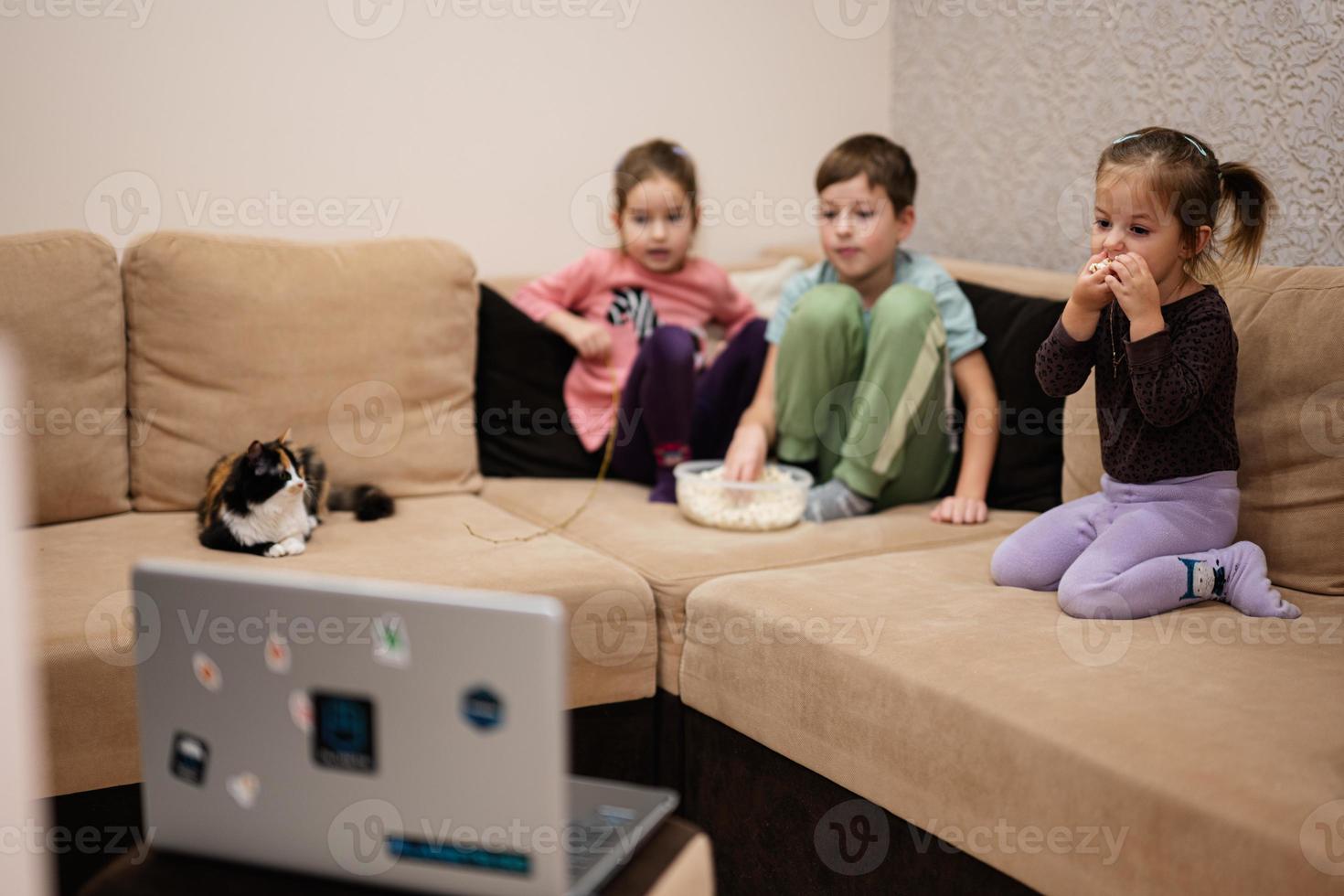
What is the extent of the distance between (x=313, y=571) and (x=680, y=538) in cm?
58

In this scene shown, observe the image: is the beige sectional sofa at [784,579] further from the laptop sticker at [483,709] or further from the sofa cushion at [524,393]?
the laptop sticker at [483,709]

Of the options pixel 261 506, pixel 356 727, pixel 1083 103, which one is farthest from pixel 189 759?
pixel 1083 103

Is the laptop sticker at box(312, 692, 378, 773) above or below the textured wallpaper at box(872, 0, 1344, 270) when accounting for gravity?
below

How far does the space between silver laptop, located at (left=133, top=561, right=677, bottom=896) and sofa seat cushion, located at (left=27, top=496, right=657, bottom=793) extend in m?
0.66

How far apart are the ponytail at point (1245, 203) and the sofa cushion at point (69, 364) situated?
175cm

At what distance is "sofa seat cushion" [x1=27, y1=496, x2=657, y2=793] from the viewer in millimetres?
1540

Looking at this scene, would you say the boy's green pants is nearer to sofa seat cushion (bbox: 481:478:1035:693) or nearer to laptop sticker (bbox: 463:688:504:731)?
Result: sofa seat cushion (bbox: 481:478:1035:693)

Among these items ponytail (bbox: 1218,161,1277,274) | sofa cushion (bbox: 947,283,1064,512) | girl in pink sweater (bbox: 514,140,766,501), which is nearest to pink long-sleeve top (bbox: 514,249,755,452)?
girl in pink sweater (bbox: 514,140,766,501)

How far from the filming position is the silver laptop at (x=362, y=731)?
0.85 metres

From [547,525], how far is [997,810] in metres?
1.04

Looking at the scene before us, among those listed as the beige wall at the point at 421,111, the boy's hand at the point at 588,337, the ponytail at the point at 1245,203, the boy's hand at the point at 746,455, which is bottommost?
the boy's hand at the point at 746,455

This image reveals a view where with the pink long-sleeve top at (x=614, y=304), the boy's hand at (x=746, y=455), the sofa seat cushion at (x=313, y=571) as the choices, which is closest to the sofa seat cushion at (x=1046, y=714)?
the sofa seat cushion at (x=313, y=571)

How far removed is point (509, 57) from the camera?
2.65 meters

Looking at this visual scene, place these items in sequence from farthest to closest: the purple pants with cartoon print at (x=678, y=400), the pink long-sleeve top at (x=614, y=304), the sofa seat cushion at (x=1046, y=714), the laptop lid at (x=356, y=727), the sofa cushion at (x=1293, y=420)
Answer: the pink long-sleeve top at (x=614, y=304)
the purple pants with cartoon print at (x=678, y=400)
the sofa cushion at (x=1293, y=420)
the sofa seat cushion at (x=1046, y=714)
the laptop lid at (x=356, y=727)
